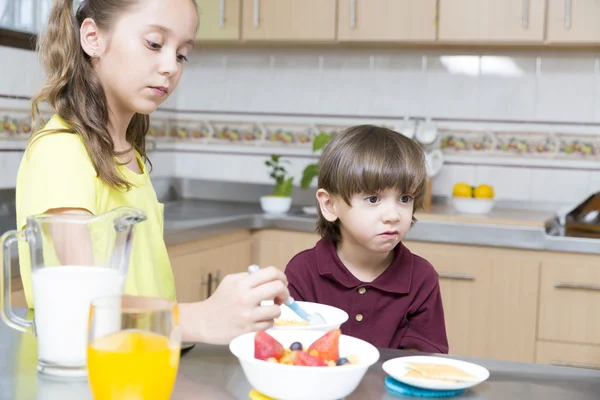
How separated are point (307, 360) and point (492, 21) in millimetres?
2405

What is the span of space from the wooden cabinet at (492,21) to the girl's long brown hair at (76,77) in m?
1.97

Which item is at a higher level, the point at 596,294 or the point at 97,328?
the point at 97,328

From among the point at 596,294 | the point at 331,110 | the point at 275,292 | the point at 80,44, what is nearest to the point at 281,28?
the point at 331,110

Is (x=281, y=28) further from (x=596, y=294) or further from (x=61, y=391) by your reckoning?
(x=61, y=391)

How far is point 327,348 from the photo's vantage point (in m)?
0.82

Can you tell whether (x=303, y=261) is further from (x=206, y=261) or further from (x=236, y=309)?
(x=206, y=261)

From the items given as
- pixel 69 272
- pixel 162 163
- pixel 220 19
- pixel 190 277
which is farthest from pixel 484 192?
pixel 69 272

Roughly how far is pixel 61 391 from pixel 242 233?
2140 mm

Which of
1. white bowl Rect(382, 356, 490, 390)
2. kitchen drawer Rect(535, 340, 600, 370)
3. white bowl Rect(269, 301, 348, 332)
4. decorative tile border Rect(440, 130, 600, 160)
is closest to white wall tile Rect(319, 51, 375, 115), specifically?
decorative tile border Rect(440, 130, 600, 160)

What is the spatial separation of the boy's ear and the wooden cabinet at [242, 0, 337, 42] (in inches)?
66.1

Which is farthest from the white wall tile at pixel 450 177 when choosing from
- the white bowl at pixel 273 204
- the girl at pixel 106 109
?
the girl at pixel 106 109

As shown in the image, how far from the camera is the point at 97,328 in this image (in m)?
0.71

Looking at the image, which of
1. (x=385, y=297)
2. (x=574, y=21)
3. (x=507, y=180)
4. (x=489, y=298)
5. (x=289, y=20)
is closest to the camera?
(x=385, y=297)

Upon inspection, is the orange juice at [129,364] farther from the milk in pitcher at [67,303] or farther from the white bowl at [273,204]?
the white bowl at [273,204]
